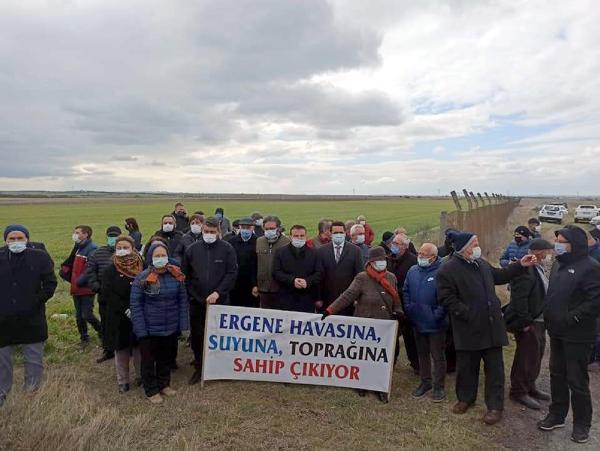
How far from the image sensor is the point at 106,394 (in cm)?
588

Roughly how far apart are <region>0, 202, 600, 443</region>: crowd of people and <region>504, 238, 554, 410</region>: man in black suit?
14 millimetres

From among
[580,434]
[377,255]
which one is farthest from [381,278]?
[580,434]

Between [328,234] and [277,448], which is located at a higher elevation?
[328,234]

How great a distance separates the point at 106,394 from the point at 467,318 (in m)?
4.51

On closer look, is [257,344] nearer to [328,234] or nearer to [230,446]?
[230,446]

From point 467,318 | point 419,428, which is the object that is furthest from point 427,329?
point 419,428

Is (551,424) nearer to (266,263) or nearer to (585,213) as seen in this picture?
(266,263)

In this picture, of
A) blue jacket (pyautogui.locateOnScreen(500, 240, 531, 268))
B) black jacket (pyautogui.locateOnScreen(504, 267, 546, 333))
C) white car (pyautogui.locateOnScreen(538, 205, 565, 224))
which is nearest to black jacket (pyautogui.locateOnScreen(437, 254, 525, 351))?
black jacket (pyautogui.locateOnScreen(504, 267, 546, 333))

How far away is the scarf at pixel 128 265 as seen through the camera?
5910 mm

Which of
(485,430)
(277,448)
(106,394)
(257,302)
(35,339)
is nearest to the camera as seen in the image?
(277,448)

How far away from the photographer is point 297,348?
19.8 feet

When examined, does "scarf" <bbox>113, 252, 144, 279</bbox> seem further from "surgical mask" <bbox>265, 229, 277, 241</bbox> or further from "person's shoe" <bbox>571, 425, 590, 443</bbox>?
"person's shoe" <bbox>571, 425, 590, 443</bbox>

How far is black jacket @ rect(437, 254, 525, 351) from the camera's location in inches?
203

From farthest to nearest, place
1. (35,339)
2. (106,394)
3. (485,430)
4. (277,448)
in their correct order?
(106,394), (35,339), (485,430), (277,448)
